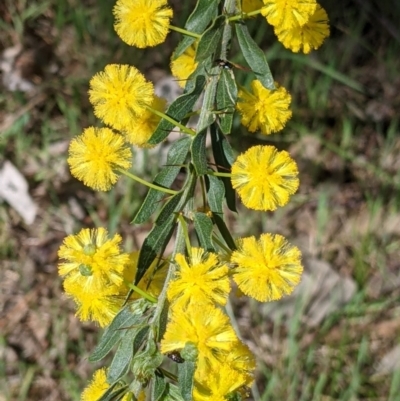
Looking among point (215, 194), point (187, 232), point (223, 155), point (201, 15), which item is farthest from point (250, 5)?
point (187, 232)

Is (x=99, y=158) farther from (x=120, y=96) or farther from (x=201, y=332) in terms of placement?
(x=201, y=332)

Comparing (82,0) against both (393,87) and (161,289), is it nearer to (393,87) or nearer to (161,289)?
(393,87)

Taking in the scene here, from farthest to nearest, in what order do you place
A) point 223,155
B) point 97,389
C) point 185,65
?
point 185,65 → point 223,155 → point 97,389

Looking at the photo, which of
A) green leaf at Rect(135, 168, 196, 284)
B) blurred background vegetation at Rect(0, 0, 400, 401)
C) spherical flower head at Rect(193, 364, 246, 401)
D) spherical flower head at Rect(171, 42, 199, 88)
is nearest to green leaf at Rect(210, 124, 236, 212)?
green leaf at Rect(135, 168, 196, 284)

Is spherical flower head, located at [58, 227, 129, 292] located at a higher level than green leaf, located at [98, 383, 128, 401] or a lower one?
higher

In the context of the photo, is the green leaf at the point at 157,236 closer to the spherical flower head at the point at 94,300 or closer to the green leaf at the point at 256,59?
the spherical flower head at the point at 94,300

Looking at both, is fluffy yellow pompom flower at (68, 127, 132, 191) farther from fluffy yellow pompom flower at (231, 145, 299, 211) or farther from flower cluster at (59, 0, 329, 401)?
fluffy yellow pompom flower at (231, 145, 299, 211)

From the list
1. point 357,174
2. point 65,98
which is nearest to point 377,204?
point 357,174
